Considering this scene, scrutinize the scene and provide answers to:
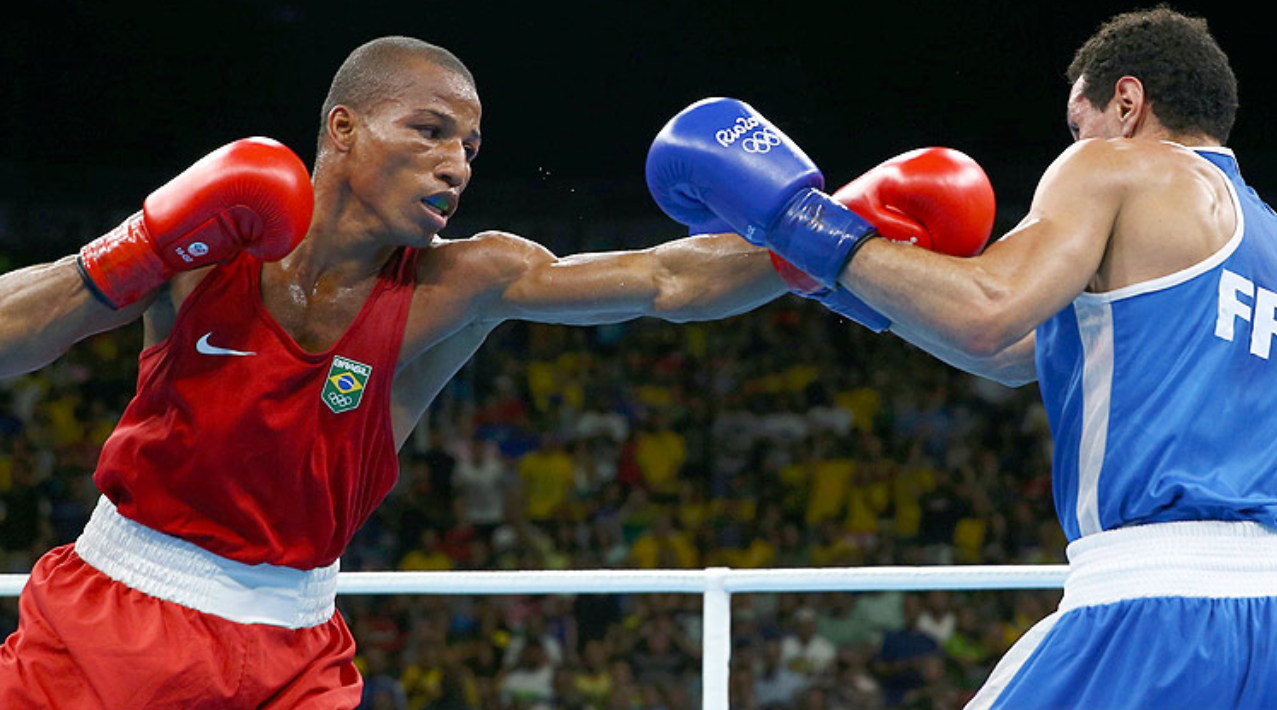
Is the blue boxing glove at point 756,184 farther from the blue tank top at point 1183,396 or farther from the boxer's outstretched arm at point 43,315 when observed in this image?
the boxer's outstretched arm at point 43,315

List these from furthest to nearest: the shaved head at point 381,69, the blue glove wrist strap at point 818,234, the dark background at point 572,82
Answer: the dark background at point 572,82
the shaved head at point 381,69
the blue glove wrist strap at point 818,234

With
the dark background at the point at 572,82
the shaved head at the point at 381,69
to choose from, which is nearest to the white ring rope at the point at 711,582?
the shaved head at the point at 381,69

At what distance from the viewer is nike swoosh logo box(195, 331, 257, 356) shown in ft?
7.20

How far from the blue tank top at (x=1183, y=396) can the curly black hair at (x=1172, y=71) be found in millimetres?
211

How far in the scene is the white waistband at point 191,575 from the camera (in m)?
2.15

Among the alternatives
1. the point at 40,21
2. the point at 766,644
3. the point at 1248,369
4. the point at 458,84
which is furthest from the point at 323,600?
the point at 40,21

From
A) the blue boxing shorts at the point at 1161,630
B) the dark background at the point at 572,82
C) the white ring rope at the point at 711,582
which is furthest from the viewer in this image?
the dark background at the point at 572,82

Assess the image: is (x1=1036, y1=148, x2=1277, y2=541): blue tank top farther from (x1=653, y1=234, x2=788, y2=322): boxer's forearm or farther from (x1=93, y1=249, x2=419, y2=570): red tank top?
(x1=93, y1=249, x2=419, y2=570): red tank top

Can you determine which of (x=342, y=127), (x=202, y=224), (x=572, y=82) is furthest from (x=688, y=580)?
(x=572, y=82)

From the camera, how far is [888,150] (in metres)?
8.13

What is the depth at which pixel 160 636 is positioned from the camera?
2.09 metres

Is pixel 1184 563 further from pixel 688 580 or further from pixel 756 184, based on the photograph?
pixel 688 580

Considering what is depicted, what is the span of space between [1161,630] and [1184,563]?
0.11 meters

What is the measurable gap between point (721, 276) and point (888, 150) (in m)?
6.03
